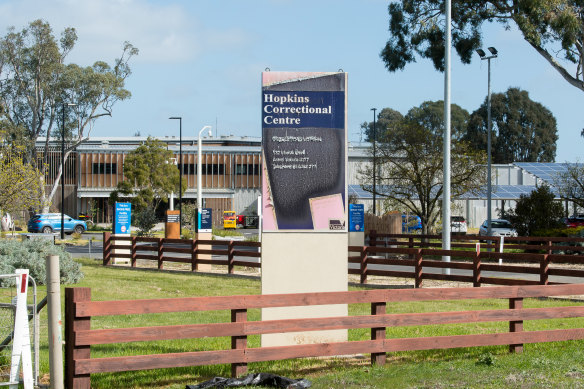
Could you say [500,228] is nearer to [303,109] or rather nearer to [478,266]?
[478,266]

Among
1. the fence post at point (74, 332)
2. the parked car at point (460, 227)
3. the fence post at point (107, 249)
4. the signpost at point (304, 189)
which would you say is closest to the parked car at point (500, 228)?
the parked car at point (460, 227)

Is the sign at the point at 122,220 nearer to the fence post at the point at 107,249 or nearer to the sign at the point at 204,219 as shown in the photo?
the fence post at the point at 107,249

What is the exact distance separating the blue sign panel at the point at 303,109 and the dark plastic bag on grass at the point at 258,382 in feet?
12.3

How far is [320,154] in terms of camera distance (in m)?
10.6

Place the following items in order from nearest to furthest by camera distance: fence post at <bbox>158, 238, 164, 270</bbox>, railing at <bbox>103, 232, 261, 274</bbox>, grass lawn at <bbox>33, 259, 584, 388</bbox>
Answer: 1. grass lawn at <bbox>33, 259, 584, 388</bbox>
2. railing at <bbox>103, 232, 261, 274</bbox>
3. fence post at <bbox>158, 238, 164, 270</bbox>

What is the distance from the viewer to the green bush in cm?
1880

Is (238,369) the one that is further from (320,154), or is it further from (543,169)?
(543,169)

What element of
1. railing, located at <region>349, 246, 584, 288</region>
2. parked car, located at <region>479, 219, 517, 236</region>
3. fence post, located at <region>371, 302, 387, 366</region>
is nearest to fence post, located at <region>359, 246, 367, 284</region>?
railing, located at <region>349, 246, 584, 288</region>

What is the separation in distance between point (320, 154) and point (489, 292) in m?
2.93

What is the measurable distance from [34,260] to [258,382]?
1277 centimetres

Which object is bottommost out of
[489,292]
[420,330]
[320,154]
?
[420,330]

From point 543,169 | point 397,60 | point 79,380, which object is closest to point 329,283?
point 79,380

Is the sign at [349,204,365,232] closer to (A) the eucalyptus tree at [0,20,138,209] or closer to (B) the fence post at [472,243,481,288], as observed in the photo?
(B) the fence post at [472,243,481,288]

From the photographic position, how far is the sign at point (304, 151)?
10562 millimetres
